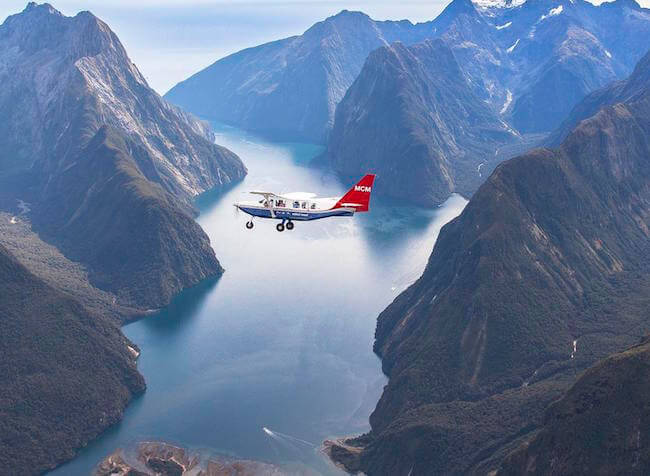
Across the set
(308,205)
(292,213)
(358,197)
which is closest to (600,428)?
(358,197)

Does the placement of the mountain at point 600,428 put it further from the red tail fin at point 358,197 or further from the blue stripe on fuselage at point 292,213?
the blue stripe on fuselage at point 292,213

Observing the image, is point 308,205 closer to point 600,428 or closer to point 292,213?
point 292,213

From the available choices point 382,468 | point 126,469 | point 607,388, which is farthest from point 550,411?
point 126,469

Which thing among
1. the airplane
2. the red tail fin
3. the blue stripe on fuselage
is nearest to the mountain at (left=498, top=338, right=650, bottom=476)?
the airplane

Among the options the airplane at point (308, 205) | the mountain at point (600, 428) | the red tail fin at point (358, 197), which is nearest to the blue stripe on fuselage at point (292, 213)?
the airplane at point (308, 205)

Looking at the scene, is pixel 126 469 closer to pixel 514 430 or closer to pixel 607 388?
pixel 514 430
